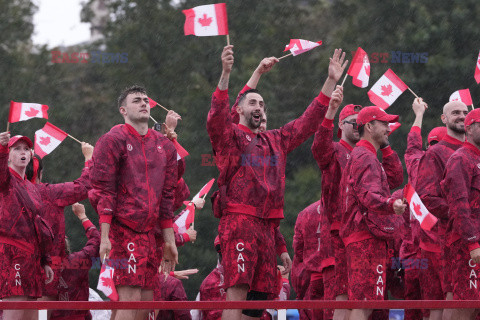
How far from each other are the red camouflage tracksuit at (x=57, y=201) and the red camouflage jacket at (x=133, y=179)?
5.74 ft

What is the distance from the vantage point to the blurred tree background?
18125 millimetres

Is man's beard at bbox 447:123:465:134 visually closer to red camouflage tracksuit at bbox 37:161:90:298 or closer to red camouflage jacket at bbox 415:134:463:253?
red camouflage jacket at bbox 415:134:463:253

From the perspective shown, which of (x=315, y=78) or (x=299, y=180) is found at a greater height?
(x=315, y=78)

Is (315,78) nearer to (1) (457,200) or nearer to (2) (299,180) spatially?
(2) (299,180)

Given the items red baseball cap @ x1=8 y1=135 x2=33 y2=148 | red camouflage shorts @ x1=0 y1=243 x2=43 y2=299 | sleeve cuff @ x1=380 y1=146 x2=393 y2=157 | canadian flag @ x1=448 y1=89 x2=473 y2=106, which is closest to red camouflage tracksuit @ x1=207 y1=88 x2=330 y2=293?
sleeve cuff @ x1=380 y1=146 x2=393 y2=157

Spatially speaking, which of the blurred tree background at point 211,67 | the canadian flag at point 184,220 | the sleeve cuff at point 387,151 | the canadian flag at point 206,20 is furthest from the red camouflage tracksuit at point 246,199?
the blurred tree background at point 211,67

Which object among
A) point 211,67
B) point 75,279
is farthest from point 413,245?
point 211,67

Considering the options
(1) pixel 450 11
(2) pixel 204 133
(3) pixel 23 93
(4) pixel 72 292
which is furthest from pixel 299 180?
(4) pixel 72 292

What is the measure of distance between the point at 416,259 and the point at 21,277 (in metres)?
3.41

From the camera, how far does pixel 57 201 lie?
993 centimetres

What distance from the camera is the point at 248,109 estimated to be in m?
8.56

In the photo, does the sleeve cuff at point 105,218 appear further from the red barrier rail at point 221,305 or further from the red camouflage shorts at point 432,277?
the red camouflage shorts at point 432,277

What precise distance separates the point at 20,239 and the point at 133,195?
1.33m

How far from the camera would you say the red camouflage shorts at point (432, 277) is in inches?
341
